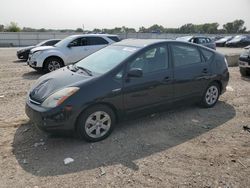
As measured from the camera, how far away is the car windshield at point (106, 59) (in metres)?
4.40

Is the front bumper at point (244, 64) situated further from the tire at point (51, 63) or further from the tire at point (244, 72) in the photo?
the tire at point (51, 63)

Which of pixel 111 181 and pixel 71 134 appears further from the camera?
pixel 71 134

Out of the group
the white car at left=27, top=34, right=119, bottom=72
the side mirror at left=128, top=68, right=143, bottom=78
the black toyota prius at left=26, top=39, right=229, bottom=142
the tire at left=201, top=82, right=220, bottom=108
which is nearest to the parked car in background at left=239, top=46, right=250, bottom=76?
the tire at left=201, top=82, right=220, bottom=108

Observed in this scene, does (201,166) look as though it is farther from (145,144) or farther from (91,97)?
(91,97)

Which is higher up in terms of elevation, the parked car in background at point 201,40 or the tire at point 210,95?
the parked car in background at point 201,40

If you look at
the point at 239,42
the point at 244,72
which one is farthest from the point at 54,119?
the point at 239,42

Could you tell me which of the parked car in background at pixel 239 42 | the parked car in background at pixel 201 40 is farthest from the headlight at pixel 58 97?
the parked car in background at pixel 239 42

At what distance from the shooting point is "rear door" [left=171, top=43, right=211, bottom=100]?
5012 millimetres

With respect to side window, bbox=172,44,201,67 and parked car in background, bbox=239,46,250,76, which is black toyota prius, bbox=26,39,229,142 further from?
parked car in background, bbox=239,46,250,76

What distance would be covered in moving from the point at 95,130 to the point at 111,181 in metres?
1.10

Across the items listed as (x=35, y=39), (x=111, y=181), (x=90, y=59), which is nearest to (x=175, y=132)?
(x=111, y=181)

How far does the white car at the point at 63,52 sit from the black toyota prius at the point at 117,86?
5.42 m

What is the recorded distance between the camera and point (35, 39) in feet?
110

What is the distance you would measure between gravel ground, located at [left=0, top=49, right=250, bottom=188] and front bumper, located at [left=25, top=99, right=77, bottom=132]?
1.21ft
